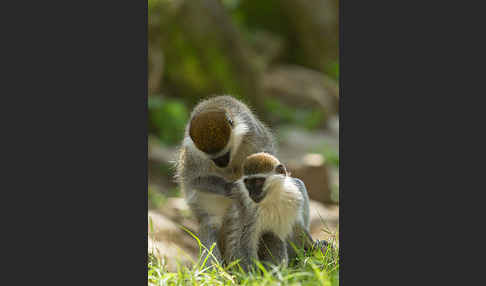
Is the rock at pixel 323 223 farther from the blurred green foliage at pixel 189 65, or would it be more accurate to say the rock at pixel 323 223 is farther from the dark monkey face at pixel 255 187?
the blurred green foliage at pixel 189 65

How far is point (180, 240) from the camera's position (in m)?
6.01

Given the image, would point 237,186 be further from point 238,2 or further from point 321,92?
point 238,2

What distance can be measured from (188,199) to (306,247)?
132cm

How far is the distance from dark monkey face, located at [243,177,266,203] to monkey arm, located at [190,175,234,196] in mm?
435

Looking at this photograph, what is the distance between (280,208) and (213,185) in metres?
0.78

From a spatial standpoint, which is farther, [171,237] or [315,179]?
[315,179]

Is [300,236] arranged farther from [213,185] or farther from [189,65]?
[189,65]

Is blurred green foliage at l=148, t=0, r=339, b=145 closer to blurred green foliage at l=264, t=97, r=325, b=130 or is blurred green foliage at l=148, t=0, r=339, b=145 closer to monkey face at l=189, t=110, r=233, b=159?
blurred green foliage at l=264, t=97, r=325, b=130

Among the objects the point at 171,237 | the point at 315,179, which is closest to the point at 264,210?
the point at 171,237

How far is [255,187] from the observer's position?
12.4ft

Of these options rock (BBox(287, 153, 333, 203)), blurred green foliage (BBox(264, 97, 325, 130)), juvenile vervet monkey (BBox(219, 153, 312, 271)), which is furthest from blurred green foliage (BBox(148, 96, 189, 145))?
juvenile vervet monkey (BBox(219, 153, 312, 271))

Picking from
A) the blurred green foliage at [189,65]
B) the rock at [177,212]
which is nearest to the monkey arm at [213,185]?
the rock at [177,212]

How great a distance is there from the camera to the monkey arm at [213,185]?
170 inches

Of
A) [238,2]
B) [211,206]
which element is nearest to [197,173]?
[211,206]
